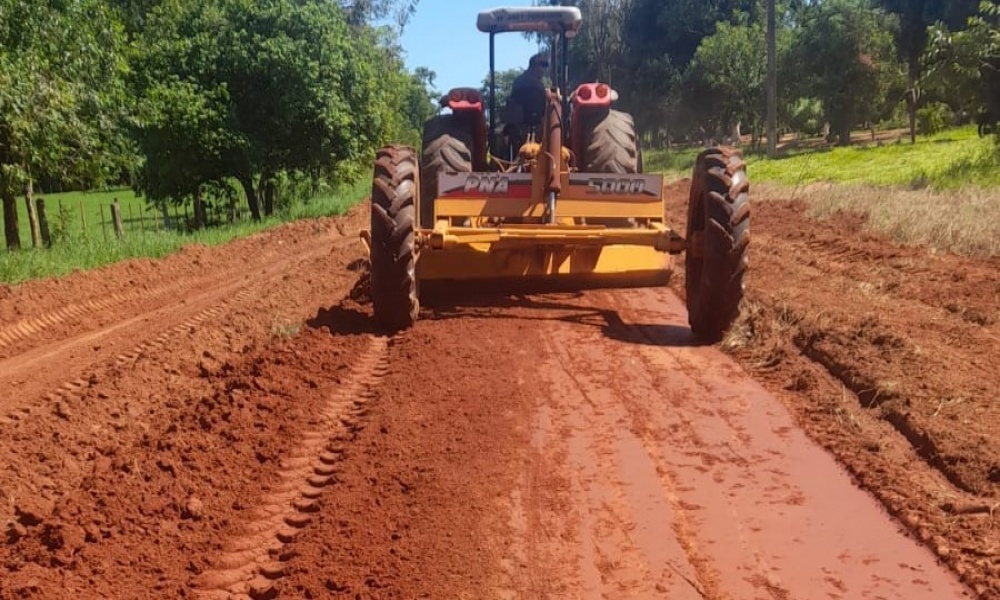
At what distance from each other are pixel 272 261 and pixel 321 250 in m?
1.28

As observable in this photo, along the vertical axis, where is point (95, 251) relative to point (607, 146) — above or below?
below

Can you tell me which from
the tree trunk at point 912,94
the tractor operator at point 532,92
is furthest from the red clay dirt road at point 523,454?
the tree trunk at point 912,94

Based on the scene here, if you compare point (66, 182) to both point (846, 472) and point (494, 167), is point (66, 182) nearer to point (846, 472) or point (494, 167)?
point (494, 167)

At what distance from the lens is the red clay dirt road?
11.6 feet

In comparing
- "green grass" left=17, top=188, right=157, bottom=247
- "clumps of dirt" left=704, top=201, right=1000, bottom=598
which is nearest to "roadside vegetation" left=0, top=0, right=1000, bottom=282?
"green grass" left=17, top=188, right=157, bottom=247

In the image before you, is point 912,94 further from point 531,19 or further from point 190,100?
point 531,19

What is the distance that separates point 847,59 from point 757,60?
467cm

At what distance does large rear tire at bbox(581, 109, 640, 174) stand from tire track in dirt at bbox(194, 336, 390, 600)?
3825mm

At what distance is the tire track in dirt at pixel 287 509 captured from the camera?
3494mm

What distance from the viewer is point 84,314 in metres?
10.4

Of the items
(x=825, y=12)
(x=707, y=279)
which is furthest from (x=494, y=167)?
(x=825, y=12)

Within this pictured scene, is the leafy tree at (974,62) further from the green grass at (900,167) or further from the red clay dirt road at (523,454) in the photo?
the red clay dirt road at (523,454)

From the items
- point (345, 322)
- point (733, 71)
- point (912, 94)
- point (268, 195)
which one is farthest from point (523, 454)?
point (733, 71)

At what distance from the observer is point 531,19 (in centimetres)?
884
